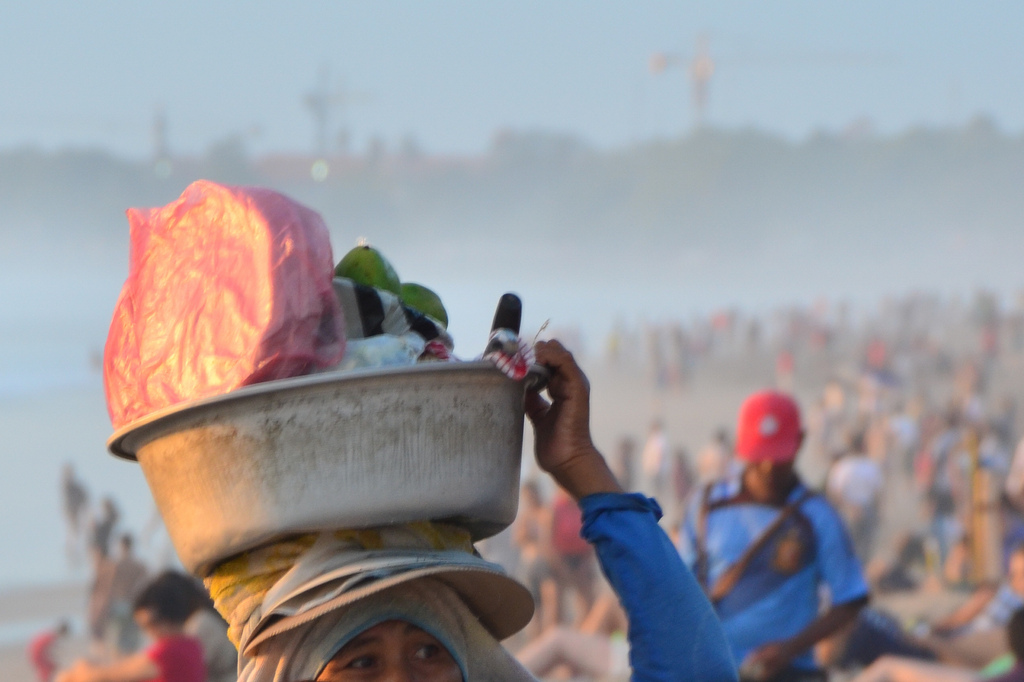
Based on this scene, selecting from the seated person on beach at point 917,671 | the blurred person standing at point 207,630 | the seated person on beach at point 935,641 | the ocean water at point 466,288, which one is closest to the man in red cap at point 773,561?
the seated person on beach at point 917,671

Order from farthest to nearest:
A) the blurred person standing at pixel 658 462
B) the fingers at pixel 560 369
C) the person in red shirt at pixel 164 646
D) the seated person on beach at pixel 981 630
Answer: the blurred person standing at pixel 658 462, the seated person on beach at pixel 981 630, the person in red shirt at pixel 164 646, the fingers at pixel 560 369

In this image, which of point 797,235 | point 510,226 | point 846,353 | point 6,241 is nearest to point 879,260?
point 797,235

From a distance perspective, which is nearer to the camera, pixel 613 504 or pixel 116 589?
pixel 613 504

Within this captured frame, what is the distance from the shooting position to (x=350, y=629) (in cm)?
158

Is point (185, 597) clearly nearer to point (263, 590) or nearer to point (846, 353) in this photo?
point (263, 590)

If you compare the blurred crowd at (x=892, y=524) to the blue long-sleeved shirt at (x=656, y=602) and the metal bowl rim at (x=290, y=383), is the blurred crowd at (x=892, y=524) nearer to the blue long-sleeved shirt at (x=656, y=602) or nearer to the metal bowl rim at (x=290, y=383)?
the blue long-sleeved shirt at (x=656, y=602)

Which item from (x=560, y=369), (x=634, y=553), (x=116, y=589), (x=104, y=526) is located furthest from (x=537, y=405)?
(x=104, y=526)

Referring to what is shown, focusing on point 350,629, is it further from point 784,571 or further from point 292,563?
point 784,571

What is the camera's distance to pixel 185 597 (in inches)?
Result: 176

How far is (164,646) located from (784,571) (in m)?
2.09

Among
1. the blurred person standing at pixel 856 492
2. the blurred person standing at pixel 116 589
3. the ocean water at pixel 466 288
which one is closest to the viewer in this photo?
the blurred person standing at pixel 116 589

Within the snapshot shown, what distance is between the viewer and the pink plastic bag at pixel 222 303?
1498 millimetres

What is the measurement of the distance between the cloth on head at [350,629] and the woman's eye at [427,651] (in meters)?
0.02

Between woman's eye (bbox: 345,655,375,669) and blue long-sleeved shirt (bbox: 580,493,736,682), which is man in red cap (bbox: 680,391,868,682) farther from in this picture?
woman's eye (bbox: 345,655,375,669)
